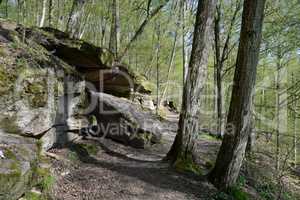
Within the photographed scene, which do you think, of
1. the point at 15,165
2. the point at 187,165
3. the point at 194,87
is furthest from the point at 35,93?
the point at 187,165

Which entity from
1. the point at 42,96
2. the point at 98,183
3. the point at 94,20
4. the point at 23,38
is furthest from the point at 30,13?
the point at 98,183

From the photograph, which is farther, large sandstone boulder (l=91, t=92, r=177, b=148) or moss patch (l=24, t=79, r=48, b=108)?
large sandstone boulder (l=91, t=92, r=177, b=148)

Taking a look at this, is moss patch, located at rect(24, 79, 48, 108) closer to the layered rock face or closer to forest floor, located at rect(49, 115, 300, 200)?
the layered rock face

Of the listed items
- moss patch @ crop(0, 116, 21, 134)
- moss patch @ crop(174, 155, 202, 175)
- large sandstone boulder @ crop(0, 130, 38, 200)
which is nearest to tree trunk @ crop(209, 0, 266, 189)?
moss patch @ crop(174, 155, 202, 175)

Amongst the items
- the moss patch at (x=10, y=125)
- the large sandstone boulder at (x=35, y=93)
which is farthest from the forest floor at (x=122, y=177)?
the moss patch at (x=10, y=125)

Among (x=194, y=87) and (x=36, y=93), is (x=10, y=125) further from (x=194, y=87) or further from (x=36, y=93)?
(x=194, y=87)

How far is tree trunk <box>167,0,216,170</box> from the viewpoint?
19.0ft

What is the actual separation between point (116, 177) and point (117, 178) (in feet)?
0.14

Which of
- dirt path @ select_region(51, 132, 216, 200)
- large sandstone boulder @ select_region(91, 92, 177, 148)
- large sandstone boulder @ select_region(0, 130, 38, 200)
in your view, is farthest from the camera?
Answer: large sandstone boulder @ select_region(91, 92, 177, 148)

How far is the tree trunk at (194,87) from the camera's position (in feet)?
19.0

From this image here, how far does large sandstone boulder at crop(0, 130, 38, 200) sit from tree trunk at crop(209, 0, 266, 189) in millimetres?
3361

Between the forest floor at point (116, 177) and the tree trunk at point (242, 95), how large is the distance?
53cm

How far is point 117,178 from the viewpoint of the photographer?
4.98 m

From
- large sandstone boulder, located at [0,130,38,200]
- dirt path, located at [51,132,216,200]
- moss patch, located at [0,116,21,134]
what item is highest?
moss patch, located at [0,116,21,134]
